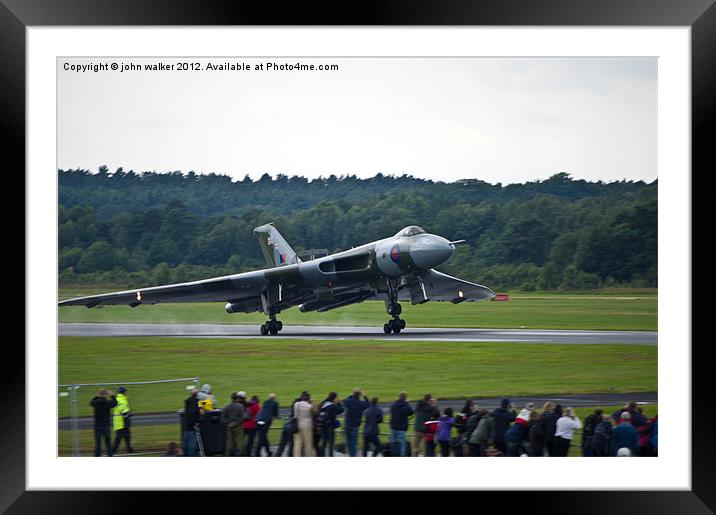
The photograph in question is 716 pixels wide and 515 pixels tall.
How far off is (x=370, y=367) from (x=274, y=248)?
12.8 m

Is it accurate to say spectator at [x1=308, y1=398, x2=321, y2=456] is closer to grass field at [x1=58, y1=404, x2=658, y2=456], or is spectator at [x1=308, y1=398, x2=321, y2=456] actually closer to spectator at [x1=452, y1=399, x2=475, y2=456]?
grass field at [x1=58, y1=404, x2=658, y2=456]

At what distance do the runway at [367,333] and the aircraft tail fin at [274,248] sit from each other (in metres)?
2.70

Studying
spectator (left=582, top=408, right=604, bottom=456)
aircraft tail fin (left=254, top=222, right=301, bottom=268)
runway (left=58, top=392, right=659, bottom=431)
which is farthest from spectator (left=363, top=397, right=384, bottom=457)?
aircraft tail fin (left=254, top=222, right=301, bottom=268)

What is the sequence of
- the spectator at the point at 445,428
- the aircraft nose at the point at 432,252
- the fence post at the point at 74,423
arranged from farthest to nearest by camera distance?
the aircraft nose at the point at 432,252, the fence post at the point at 74,423, the spectator at the point at 445,428

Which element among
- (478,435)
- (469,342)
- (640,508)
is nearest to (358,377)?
(469,342)

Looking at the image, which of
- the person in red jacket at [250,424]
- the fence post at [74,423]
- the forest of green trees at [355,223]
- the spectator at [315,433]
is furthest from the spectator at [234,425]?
the forest of green trees at [355,223]

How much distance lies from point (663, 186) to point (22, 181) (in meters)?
9.45

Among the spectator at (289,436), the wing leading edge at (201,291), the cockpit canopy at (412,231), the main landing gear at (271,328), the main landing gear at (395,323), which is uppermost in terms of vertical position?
the cockpit canopy at (412,231)

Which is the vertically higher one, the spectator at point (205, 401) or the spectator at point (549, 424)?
the spectator at point (205, 401)

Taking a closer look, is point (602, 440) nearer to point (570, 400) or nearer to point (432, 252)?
point (570, 400)

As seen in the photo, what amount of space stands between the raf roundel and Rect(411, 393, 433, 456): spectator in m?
14.5

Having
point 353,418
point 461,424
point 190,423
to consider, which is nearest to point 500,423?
point 461,424

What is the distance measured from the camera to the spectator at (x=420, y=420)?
1089 cm

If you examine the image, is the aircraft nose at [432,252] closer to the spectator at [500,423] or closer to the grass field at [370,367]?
the grass field at [370,367]
